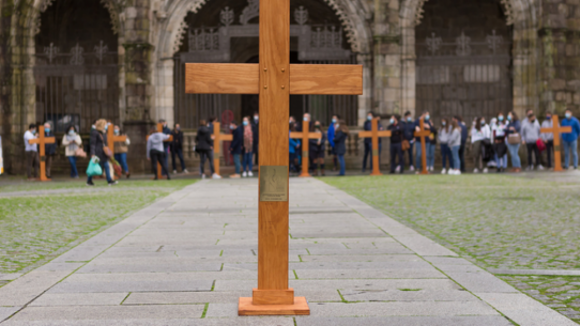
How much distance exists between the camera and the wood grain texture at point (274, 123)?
3.42 meters

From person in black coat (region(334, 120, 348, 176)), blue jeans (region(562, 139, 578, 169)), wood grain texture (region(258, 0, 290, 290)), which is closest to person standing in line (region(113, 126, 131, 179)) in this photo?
person in black coat (region(334, 120, 348, 176))

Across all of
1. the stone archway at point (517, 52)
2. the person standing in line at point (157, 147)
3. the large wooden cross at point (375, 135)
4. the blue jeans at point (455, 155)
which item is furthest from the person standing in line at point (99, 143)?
the stone archway at point (517, 52)

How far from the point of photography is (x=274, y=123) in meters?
3.45

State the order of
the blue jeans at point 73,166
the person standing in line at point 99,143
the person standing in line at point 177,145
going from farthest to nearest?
the person standing in line at point 177,145
the blue jeans at point 73,166
the person standing in line at point 99,143

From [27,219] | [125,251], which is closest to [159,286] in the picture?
[125,251]

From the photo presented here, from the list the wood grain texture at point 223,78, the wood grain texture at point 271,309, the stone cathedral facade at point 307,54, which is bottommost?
the wood grain texture at point 271,309

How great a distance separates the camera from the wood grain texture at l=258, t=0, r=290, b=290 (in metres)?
3.42

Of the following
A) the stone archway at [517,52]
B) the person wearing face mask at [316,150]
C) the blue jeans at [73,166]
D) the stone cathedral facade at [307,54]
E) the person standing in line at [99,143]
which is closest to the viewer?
the person standing in line at [99,143]

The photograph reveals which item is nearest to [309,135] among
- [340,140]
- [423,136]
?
[340,140]

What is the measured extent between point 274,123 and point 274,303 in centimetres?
94

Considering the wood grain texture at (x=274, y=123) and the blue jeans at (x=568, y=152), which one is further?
the blue jeans at (x=568, y=152)

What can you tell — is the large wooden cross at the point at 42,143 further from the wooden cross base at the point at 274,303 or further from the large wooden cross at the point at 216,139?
the wooden cross base at the point at 274,303

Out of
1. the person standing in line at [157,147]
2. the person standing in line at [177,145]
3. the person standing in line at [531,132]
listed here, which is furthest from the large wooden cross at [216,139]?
the person standing in line at [531,132]

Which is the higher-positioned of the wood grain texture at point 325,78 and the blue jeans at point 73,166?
the wood grain texture at point 325,78
